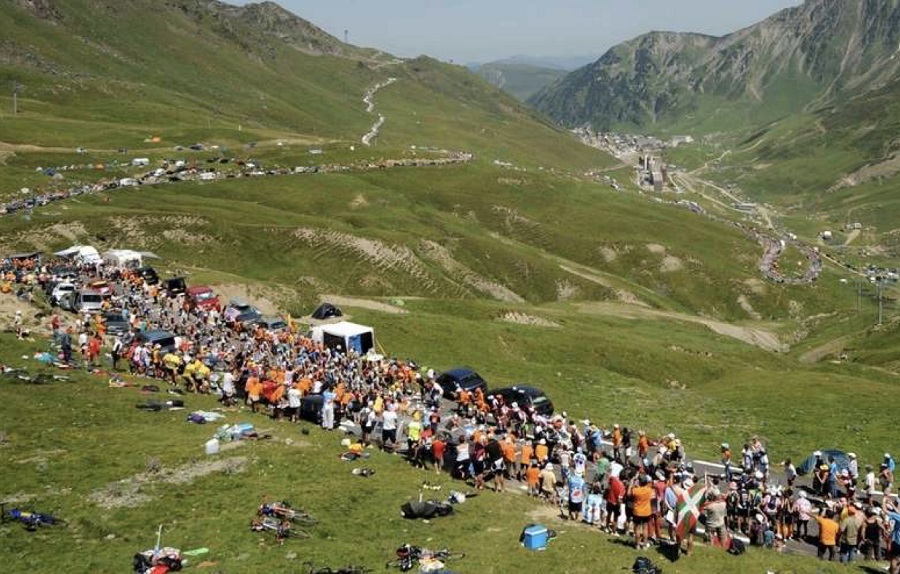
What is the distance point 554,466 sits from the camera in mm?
40938

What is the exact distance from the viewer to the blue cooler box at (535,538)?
28734 mm

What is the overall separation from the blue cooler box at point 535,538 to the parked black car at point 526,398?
2298 centimetres

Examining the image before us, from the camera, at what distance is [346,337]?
65.2 m

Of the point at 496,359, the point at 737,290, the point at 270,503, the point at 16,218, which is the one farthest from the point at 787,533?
the point at 737,290

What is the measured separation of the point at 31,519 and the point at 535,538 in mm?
18977

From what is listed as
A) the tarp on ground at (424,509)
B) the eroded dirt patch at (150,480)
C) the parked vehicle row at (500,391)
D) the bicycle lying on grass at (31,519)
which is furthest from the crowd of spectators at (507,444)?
the bicycle lying on grass at (31,519)

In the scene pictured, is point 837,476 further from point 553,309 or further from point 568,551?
point 553,309

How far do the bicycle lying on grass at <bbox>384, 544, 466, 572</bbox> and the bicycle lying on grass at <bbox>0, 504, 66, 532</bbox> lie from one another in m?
13.1

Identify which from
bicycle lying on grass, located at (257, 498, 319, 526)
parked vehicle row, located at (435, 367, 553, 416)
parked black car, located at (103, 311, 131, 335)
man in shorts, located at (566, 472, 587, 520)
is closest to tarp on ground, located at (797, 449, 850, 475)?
parked vehicle row, located at (435, 367, 553, 416)

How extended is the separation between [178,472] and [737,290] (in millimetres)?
153965

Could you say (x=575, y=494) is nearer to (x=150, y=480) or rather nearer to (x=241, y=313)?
(x=150, y=480)

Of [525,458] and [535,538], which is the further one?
[525,458]

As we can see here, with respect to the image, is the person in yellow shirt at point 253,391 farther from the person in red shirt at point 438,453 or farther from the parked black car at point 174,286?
the parked black car at point 174,286

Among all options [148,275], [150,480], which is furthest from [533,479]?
[148,275]
